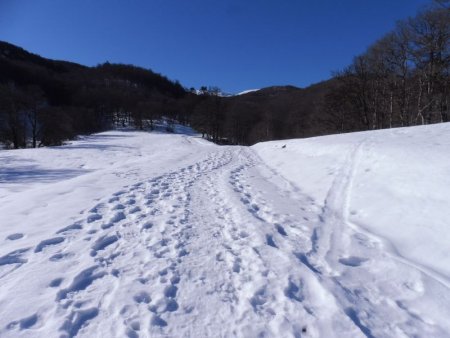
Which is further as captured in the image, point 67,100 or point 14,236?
point 67,100

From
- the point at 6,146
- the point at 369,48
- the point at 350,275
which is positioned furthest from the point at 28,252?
the point at 6,146

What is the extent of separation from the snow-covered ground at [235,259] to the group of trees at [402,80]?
18817 mm

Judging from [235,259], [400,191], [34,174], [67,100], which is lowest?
[34,174]

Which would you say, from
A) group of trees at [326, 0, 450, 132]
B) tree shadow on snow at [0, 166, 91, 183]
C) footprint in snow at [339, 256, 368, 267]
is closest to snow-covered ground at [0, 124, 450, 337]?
footprint in snow at [339, 256, 368, 267]

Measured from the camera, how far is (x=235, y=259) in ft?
11.5

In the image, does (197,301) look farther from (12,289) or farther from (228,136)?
(228,136)

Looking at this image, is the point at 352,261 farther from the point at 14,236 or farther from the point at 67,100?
the point at 67,100

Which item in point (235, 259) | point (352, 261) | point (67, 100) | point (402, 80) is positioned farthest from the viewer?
point (67, 100)

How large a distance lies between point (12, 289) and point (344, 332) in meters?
3.39

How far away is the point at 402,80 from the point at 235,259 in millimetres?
27018

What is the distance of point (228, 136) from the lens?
3113 inches

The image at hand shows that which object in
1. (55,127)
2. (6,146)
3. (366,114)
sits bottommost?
(6,146)

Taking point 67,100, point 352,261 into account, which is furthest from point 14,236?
point 67,100

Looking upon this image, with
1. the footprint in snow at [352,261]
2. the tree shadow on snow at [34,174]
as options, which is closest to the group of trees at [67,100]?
the tree shadow on snow at [34,174]
